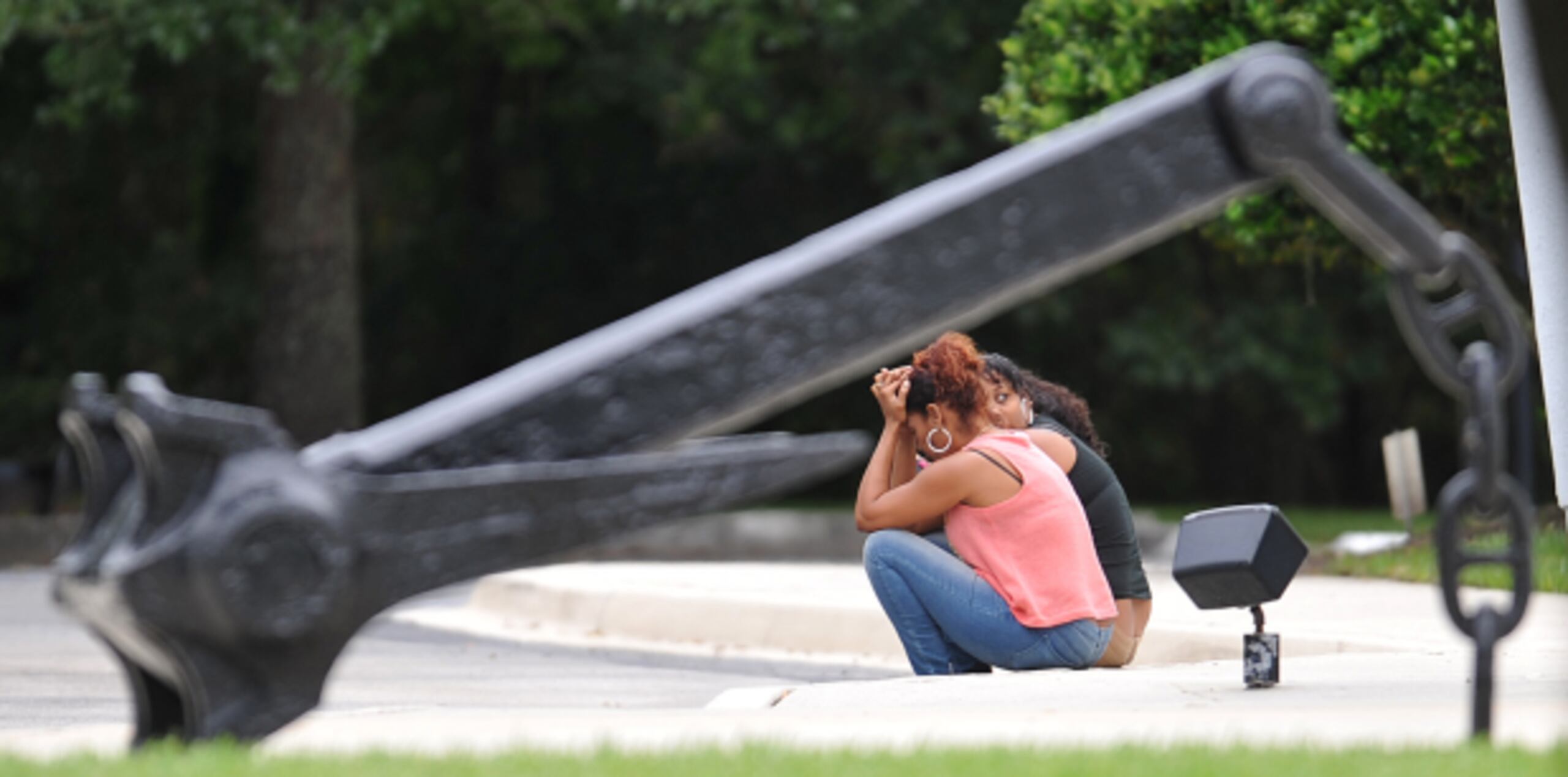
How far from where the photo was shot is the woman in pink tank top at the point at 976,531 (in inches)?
277

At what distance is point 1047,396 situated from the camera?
791 cm

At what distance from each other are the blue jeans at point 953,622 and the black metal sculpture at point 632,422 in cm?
275

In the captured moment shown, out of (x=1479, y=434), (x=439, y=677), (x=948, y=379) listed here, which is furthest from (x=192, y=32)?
(x=1479, y=434)

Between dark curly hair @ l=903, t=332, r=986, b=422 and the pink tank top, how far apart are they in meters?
0.14

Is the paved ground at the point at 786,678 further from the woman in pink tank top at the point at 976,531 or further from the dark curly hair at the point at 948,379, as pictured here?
the dark curly hair at the point at 948,379

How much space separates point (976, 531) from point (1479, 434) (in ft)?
9.90

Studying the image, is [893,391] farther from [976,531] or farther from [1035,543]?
[1035,543]

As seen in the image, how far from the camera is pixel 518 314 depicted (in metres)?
26.5

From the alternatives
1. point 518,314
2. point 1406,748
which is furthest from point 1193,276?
point 1406,748

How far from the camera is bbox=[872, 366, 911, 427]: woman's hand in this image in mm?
6988

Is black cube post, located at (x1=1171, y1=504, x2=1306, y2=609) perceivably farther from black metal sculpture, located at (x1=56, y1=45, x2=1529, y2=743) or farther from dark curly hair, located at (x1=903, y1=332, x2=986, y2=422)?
black metal sculpture, located at (x1=56, y1=45, x2=1529, y2=743)

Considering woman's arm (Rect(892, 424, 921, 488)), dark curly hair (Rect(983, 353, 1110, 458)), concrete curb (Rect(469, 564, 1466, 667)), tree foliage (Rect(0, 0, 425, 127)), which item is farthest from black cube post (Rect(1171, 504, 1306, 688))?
tree foliage (Rect(0, 0, 425, 127))

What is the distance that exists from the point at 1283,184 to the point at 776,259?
1029 cm

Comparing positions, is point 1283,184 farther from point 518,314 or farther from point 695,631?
point 518,314
